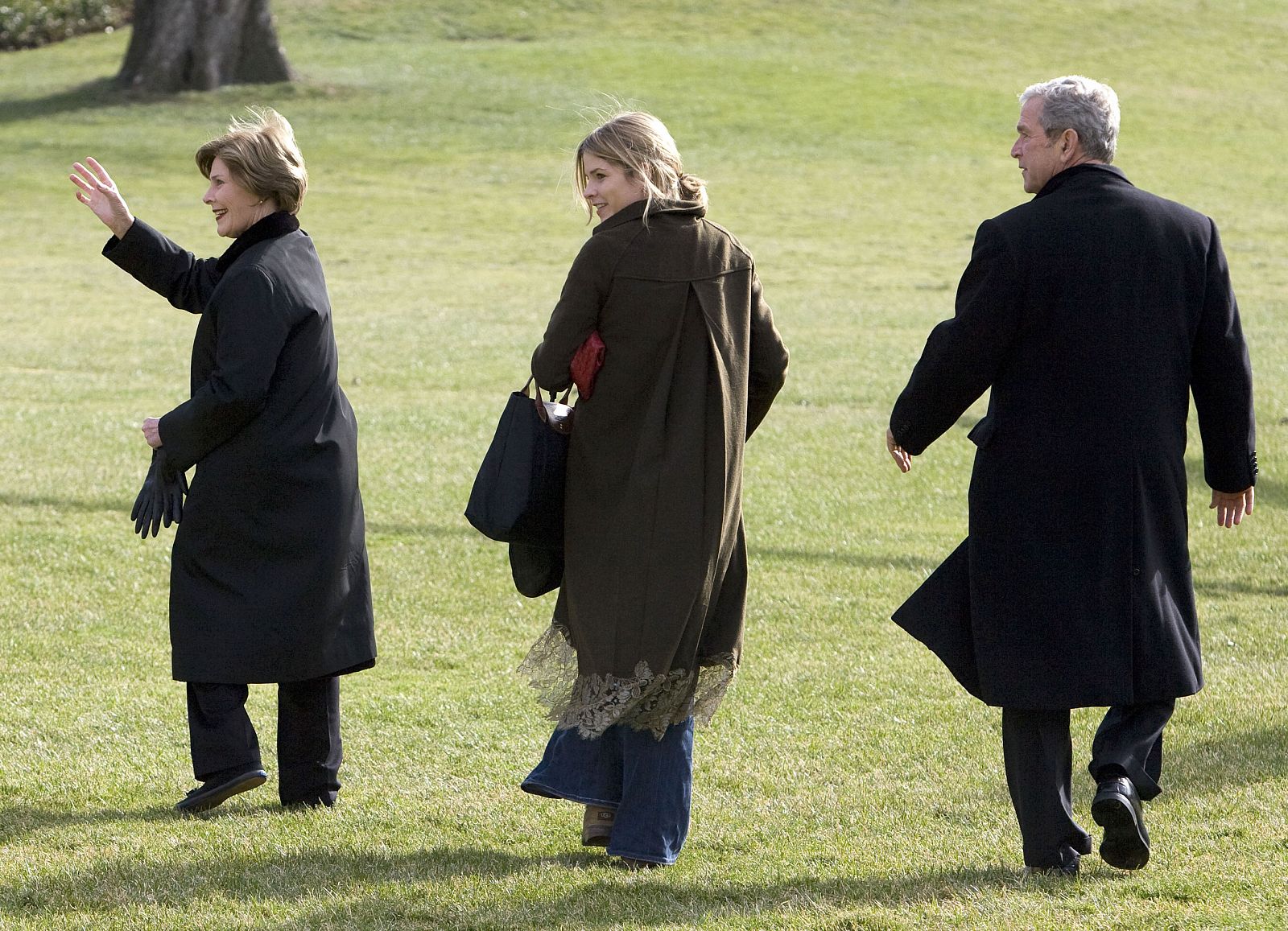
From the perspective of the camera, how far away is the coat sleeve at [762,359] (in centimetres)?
438

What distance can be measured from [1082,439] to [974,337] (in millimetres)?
347

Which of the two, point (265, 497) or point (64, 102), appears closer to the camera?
point (265, 497)

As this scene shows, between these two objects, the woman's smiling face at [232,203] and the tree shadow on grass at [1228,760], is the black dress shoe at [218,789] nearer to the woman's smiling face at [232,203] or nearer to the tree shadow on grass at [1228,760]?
the woman's smiling face at [232,203]

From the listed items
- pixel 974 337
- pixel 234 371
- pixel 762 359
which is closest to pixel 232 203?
pixel 234 371

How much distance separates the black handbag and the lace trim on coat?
37cm

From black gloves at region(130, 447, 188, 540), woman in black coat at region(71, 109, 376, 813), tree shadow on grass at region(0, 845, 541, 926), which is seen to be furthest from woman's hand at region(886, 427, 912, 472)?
black gloves at region(130, 447, 188, 540)

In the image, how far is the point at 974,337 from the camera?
13.2 feet

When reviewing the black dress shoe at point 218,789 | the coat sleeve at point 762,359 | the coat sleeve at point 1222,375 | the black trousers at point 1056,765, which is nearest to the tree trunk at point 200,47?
the black dress shoe at point 218,789

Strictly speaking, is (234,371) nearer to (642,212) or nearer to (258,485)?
(258,485)

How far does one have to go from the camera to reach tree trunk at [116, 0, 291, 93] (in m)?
33.8

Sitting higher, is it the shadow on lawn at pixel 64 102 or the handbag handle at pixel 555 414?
the handbag handle at pixel 555 414

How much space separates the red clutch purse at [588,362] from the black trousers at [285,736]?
1177 mm

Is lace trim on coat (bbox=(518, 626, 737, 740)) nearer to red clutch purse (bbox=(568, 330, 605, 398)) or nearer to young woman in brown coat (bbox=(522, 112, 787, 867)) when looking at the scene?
young woman in brown coat (bbox=(522, 112, 787, 867))

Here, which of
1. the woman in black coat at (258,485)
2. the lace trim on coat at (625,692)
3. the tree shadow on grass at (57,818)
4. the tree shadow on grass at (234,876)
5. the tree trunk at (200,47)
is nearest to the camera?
the tree shadow on grass at (234,876)
